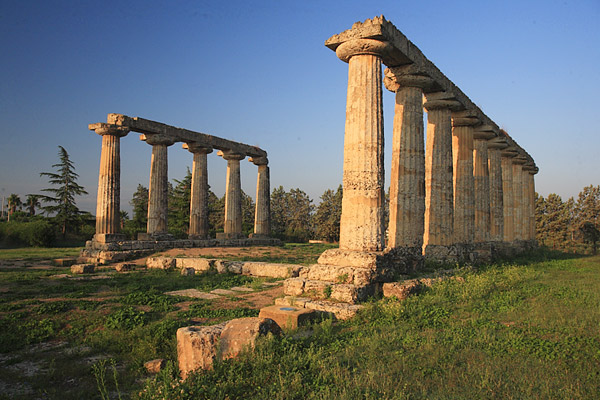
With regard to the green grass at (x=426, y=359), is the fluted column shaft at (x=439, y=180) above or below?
above

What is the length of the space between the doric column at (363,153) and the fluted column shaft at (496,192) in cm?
1402

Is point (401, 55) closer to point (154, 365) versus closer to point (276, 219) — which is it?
point (154, 365)

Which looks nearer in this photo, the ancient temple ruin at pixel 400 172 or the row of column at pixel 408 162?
the ancient temple ruin at pixel 400 172

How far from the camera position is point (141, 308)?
31.0ft

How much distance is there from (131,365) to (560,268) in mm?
17239

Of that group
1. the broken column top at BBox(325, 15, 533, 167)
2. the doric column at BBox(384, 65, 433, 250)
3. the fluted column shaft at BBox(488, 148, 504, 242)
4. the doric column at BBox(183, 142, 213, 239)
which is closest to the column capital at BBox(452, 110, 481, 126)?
the broken column top at BBox(325, 15, 533, 167)

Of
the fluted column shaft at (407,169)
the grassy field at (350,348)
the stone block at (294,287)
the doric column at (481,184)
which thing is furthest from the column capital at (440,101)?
the stone block at (294,287)

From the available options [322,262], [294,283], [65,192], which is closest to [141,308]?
[294,283]

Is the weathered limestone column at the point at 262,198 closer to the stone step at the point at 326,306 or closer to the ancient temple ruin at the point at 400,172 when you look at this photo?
the ancient temple ruin at the point at 400,172

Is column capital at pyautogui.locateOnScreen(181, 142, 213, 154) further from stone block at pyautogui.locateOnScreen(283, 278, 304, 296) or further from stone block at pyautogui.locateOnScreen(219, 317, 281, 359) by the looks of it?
stone block at pyautogui.locateOnScreen(219, 317, 281, 359)

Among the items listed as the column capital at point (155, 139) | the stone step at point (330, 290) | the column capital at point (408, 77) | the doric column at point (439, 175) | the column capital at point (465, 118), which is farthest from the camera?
the column capital at point (155, 139)

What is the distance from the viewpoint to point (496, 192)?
2200 centimetres

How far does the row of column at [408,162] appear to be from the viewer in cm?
1005

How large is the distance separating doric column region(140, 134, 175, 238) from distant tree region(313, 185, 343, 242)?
28.3m
